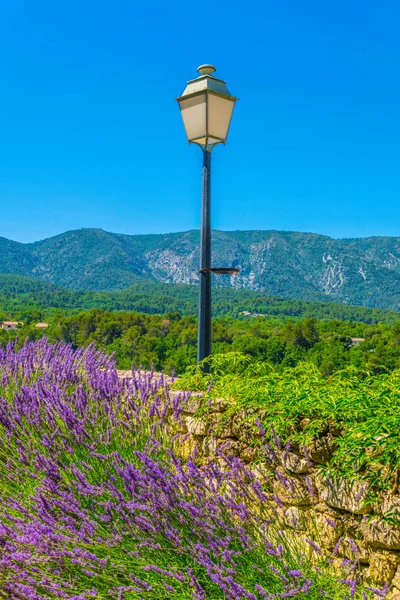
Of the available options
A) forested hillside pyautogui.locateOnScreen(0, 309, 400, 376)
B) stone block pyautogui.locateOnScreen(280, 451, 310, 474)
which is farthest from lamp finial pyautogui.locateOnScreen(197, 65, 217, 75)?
forested hillside pyautogui.locateOnScreen(0, 309, 400, 376)

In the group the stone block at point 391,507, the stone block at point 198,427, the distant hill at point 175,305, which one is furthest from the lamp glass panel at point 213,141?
the distant hill at point 175,305

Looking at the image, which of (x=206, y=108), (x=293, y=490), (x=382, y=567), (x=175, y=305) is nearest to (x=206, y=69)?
(x=206, y=108)

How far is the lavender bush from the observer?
1659 millimetres

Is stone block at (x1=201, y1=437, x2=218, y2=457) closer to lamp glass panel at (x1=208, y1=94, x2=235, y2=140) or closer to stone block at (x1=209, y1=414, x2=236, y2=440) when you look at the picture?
stone block at (x1=209, y1=414, x2=236, y2=440)

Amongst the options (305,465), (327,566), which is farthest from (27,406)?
(327,566)

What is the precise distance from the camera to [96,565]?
6.09 ft

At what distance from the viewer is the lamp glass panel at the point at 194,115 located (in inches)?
141

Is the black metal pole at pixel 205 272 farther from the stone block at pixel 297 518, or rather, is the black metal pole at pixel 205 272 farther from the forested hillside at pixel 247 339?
the forested hillside at pixel 247 339

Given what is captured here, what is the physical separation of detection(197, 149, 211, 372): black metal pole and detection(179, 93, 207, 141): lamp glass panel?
0.51 feet

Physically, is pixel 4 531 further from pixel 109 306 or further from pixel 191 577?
pixel 109 306

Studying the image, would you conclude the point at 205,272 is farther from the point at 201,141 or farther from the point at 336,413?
the point at 336,413

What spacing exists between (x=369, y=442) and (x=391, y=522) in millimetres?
243

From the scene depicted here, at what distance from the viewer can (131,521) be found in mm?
1886

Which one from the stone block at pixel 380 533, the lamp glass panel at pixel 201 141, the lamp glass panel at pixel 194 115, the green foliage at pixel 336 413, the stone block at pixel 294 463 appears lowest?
the stone block at pixel 380 533
